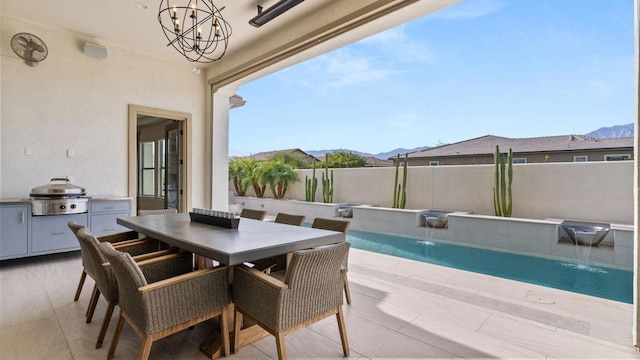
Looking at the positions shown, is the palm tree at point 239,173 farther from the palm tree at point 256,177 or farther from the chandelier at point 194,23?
the chandelier at point 194,23

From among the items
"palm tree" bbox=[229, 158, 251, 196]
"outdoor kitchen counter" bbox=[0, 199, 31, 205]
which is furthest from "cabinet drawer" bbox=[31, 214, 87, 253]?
"palm tree" bbox=[229, 158, 251, 196]

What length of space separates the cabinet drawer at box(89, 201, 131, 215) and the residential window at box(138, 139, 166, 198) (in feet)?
5.98

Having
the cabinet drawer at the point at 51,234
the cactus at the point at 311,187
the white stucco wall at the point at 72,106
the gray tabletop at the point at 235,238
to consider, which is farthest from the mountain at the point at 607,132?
the cabinet drawer at the point at 51,234

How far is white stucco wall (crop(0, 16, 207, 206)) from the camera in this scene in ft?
12.7

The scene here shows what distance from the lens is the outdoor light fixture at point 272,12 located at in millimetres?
3298

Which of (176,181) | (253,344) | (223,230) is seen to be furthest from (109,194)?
(253,344)

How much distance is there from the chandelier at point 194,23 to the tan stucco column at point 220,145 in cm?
79

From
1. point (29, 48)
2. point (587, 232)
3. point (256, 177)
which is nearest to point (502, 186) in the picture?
point (587, 232)

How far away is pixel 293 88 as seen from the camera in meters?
23.0

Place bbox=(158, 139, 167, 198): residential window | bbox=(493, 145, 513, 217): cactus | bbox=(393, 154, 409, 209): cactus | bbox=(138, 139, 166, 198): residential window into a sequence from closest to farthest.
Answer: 1. bbox=(493, 145, 513, 217): cactus
2. bbox=(158, 139, 167, 198): residential window
3. bbox=(138, 139, 166, 198): residential window
4. bbox=(393, 154, 409, 209): cactus

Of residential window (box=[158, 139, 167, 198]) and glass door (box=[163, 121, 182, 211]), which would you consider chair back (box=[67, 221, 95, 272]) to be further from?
residential window (box=[158, 139, 167, 198])

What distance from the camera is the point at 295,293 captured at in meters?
1.59

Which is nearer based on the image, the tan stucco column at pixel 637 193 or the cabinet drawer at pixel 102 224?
the tan stucco column at pixel 637 193

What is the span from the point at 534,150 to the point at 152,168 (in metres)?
11.4
